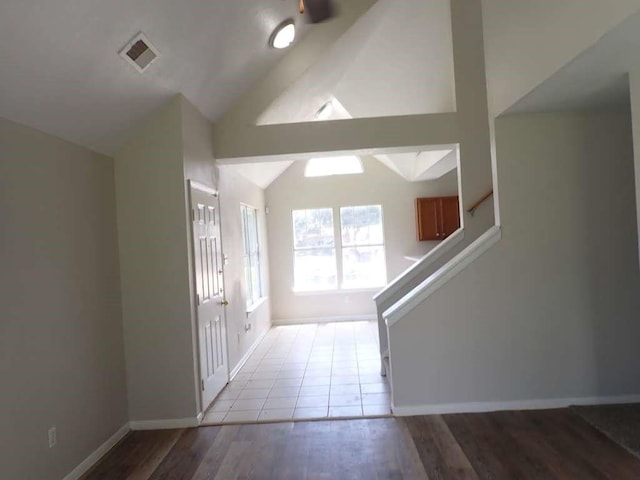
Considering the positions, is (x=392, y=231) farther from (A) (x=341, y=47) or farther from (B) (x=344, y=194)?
(A) (x=341, y=47)

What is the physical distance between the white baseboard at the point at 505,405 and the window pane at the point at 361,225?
4.51 meters

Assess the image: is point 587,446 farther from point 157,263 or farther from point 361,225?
point 361,225

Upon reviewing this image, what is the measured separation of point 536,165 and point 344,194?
14.7ft

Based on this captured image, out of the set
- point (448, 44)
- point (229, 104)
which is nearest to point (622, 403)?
point (448, 44)

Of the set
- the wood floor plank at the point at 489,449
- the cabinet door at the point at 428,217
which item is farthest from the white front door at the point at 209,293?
the cabinet door at the point at 428,217

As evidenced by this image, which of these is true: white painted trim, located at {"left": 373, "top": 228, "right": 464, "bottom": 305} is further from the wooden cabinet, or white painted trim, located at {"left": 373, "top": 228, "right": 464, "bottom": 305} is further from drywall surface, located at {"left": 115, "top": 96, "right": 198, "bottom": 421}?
the wooden cabinet

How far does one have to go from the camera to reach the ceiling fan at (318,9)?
2135 millimetres

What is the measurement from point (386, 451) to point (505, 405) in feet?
3.72

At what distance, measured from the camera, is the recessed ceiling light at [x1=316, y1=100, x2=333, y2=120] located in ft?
→ 19.0

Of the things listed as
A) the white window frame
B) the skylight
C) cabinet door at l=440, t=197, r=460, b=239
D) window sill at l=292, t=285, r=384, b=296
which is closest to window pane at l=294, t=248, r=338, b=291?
window sill at l=292, t=285, r=384, b=296

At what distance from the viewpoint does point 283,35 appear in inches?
150

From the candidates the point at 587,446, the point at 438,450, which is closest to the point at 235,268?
the point at 438,450

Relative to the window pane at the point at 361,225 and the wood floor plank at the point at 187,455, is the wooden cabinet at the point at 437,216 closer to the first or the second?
the window pane at the point at 361,225

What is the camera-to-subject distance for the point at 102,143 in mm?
3223
